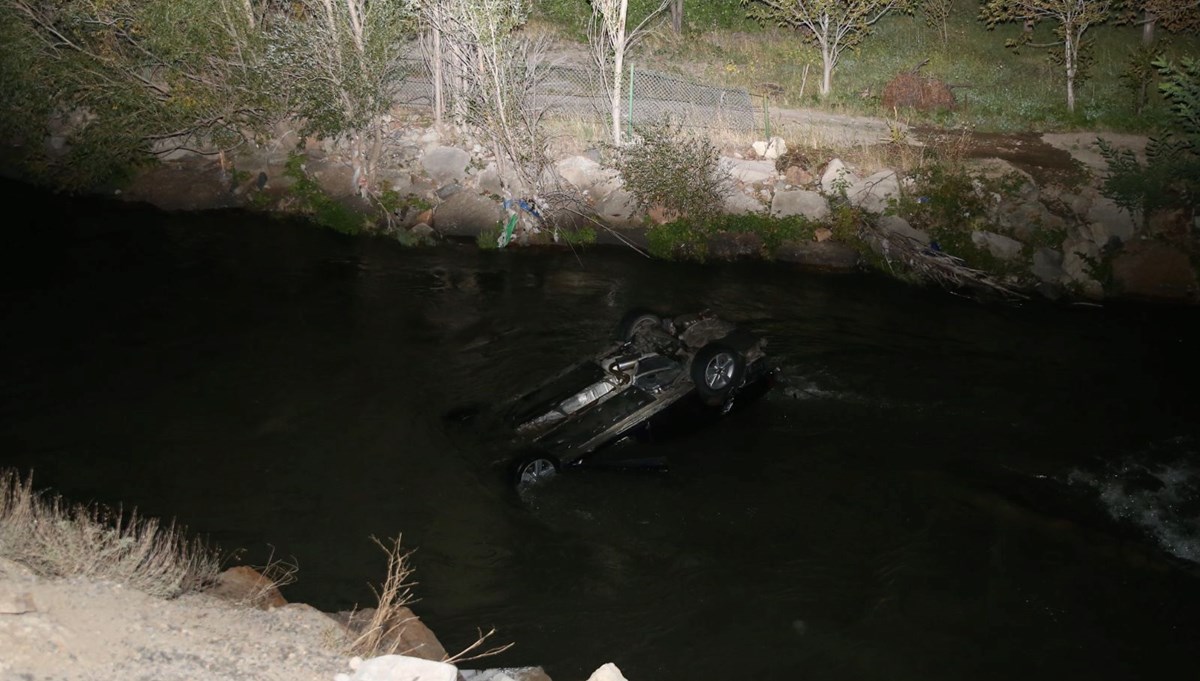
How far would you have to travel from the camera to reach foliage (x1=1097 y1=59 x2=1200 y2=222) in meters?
17.8

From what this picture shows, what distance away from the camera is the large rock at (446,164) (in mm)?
20094

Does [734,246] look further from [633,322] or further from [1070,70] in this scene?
[1070,70]

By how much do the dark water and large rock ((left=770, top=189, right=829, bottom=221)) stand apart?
187cm

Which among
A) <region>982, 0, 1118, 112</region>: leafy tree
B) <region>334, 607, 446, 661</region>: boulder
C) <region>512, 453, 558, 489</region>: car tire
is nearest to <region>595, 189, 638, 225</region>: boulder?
<region>512, 453, 558, 489</region>: car tire

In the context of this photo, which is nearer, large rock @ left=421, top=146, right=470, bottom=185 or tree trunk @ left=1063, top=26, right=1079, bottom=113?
large rock @ left=421, top=146, right=470, bottom=185

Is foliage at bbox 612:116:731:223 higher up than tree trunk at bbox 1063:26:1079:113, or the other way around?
tree trunk at bbox 1063:26:1079:113

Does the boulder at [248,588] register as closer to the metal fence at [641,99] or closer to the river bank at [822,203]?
the river bank at [822,203]

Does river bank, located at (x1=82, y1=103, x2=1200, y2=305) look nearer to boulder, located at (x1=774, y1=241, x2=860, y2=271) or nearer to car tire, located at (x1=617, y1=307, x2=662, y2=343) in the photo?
boulder, located at (x1=774, y1=241, x2=860, y2=271)

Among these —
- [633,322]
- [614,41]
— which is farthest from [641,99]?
[633,322]

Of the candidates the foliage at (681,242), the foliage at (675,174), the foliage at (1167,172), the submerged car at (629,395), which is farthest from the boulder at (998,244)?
the submerged car at (629,395)

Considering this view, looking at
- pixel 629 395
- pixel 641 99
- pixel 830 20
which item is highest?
pixel 830 20

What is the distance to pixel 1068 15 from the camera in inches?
822

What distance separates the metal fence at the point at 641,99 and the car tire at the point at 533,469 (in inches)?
447

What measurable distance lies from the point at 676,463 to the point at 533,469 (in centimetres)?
191
